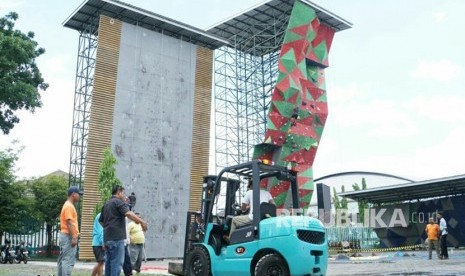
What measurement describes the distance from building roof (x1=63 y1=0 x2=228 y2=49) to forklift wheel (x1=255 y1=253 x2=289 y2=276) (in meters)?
21.9

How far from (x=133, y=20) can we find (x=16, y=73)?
27.0ft

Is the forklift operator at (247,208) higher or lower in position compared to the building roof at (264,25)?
lower

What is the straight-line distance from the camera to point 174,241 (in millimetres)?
28047

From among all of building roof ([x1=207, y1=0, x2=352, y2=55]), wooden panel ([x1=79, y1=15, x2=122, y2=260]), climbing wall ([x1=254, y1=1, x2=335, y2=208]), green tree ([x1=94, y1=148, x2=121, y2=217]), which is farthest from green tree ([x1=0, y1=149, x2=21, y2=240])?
building roof ([x1=207, y1=0, x2=352, y2=55])

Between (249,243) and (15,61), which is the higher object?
(15,61)

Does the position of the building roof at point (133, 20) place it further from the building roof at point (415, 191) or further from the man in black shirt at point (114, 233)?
the man in black shirt at point (114, 233)

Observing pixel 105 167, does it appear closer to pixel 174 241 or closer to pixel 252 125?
pixel 174 241

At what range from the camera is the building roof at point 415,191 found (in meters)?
26.2

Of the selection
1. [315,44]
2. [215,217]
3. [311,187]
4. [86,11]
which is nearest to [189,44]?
[86,11]

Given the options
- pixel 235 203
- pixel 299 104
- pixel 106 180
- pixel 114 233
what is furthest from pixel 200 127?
pixel 114 233

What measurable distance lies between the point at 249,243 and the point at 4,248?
1897cm

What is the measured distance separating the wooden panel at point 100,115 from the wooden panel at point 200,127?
529 cm

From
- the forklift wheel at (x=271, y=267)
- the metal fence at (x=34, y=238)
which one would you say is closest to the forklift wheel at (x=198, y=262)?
the forklift wheel at (x=271, y=267)

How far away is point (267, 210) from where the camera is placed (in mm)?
9164
